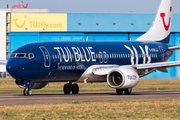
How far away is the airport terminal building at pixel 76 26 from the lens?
78.8m

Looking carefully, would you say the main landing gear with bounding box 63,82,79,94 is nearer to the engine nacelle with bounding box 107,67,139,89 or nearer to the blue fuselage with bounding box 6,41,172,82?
the blue fuselage with bounding box 6,41,172,82

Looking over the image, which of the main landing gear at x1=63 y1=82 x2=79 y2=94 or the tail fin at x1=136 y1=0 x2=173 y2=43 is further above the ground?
the tail fin at x1=136 y1=0 x2=173 y2=43

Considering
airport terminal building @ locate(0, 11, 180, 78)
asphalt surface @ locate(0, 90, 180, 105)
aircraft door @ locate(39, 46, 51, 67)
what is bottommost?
asphalt surface @ locate(0, 90, 180, 105)

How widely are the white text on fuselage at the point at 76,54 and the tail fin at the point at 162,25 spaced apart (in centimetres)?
983

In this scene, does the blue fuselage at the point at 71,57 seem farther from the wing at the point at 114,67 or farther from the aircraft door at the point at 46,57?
the wing at the point at 114,67

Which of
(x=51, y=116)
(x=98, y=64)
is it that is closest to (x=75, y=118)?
(x=51, y=116)

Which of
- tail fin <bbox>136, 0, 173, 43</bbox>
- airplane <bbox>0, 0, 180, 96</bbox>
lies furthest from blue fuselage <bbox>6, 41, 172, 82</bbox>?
tail fin <bbox>136, 0, 173, 43</bbox>

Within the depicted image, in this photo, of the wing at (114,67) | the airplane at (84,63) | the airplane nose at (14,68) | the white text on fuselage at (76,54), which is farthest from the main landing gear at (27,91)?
the wing at (114,67)

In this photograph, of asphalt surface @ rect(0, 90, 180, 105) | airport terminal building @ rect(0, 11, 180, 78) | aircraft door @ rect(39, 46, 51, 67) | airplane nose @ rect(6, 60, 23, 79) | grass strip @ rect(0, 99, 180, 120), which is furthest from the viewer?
airport terminal building @ rect(0, 11, 180, 78)

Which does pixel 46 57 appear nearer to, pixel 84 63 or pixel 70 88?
pixel 84 63

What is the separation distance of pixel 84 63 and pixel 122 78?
413 centimetres

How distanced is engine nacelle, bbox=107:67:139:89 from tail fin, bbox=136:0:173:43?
34.1 feet

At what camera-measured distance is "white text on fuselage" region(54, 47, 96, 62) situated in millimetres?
33719

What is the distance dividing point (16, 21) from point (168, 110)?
6260 centimetres
